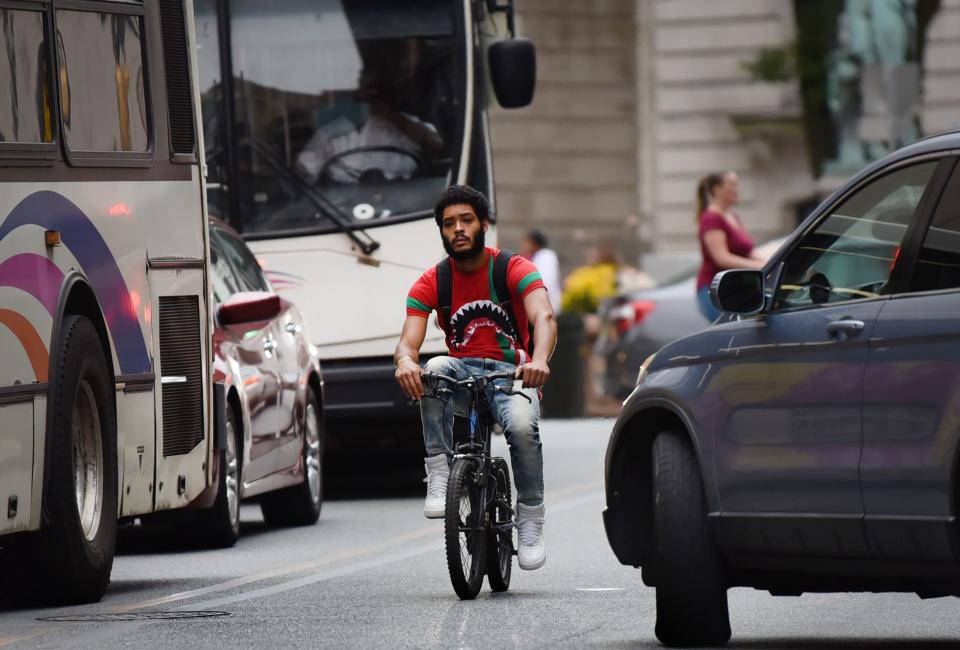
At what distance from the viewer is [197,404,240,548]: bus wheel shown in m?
13.1

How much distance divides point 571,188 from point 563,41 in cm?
239

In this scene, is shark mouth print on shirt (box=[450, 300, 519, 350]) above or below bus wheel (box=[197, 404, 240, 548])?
above

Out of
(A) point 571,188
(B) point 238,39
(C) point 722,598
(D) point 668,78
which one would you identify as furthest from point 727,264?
(A) point 571,188

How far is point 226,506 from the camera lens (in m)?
13.2

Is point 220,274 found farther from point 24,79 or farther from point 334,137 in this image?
point 24,79

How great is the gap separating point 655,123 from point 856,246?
1278 inches

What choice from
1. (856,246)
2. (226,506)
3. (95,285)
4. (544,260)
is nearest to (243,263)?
(226,506)

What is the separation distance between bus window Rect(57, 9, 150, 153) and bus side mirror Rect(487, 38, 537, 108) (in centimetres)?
569

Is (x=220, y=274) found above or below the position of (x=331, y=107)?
below

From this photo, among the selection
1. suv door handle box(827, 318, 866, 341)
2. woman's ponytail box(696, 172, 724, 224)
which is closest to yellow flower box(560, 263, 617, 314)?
woman's ponytail box(696, 172, 724, 224)

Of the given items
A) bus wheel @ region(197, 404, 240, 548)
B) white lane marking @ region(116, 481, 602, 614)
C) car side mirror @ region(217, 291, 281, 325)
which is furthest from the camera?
Answer: car side mirror @ region(217, 291, 281, 325)

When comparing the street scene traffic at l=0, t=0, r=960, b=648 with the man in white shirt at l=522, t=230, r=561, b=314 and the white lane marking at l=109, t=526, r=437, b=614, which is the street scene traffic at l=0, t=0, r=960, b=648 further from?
the man in white shirt at l=522, t=230, r=561, b=314

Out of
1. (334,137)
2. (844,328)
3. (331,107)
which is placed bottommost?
(844,328)

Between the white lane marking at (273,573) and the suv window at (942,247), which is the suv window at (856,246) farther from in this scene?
the white lane marking at (273,573)
